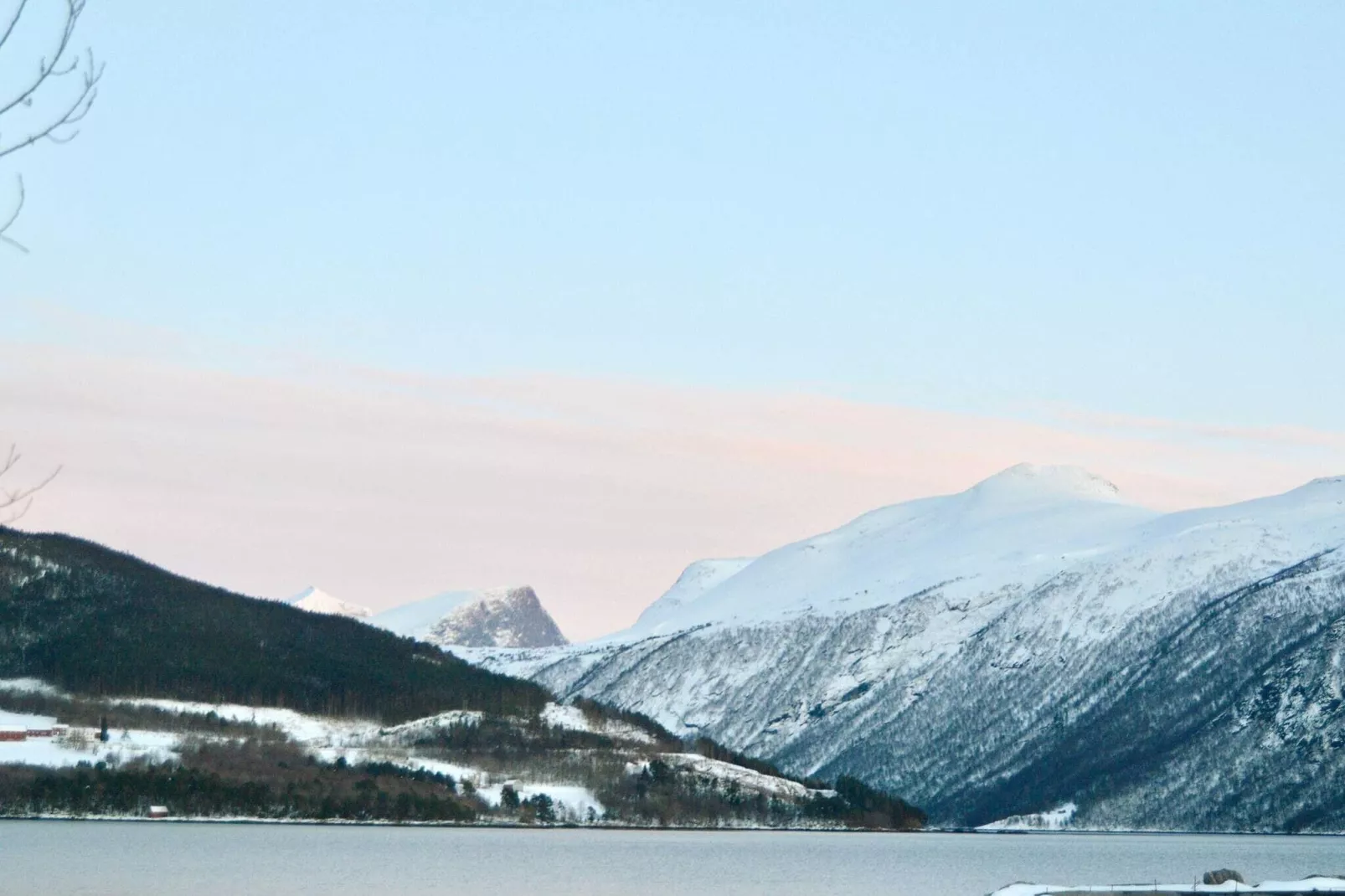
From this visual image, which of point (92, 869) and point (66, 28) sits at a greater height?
point (66, 28)

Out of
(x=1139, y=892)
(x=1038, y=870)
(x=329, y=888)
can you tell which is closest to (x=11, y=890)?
(x=329, y=888)

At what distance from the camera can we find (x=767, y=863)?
617ft

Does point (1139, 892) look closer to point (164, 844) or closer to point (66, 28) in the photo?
point (66, 28)

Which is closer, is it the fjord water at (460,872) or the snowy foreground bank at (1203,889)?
the snowy foreground bank at (1203,889)

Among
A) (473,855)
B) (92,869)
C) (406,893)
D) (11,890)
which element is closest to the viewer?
(11,890)

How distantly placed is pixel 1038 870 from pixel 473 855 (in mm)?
54483

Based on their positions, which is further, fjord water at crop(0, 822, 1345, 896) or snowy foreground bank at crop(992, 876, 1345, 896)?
fjord water at crop(0, 822, 1345, 896)

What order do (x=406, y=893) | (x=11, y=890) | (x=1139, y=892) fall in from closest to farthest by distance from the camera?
(x=1139, y=892), (x=11, y=890), (x=406, y=893)

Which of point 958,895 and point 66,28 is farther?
point 958,895

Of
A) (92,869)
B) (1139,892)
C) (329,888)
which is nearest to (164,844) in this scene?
(92,869)

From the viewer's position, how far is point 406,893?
127688 mm

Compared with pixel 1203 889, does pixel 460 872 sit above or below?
below

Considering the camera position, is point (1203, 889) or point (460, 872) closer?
point (1203, 889)

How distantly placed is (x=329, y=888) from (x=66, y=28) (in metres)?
104
